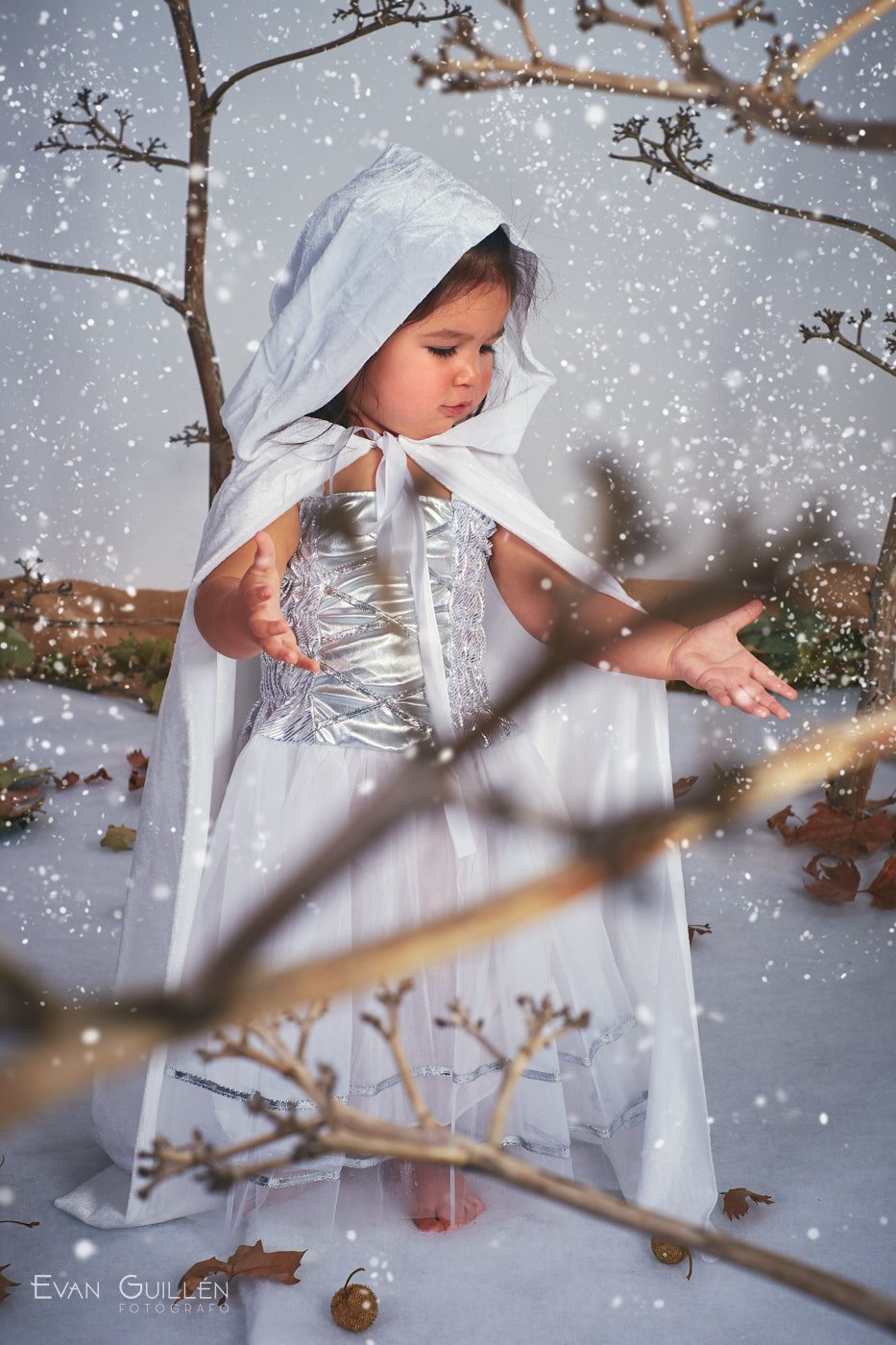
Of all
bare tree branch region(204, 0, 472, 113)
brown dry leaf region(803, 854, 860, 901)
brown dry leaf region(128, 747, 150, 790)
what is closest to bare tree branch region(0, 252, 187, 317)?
bare tree branch region(204, 0, 472, 113)

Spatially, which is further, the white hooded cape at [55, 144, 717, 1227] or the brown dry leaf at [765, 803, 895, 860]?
the brown dry leaf at [765, 803, 895, 860]

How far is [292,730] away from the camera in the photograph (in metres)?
0.95

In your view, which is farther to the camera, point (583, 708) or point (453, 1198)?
point (583, 708)

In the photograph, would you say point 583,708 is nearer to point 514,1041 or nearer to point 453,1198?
point 514,1041

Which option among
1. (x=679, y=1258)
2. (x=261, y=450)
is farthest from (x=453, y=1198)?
(x=261, y=450)

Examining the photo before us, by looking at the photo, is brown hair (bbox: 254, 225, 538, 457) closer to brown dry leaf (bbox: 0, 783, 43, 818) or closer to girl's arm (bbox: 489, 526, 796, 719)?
girl's arm (bbox: 489, 526, 796, 719)

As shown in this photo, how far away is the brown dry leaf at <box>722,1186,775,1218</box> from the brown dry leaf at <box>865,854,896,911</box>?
2.08 feet

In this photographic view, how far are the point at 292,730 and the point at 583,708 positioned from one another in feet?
0.82

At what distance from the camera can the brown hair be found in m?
0.89

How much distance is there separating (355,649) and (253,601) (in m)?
0.41

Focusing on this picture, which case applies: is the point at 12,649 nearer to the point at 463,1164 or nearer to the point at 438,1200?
the point at 438,1200

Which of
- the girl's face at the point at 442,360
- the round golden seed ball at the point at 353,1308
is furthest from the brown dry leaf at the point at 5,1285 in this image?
the girl's face at the point at 442,360

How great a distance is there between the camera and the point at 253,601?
557mm

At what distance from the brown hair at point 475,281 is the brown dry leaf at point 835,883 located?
0.86 meters
